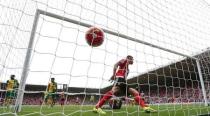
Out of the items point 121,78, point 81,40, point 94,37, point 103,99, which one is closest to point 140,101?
point 121,78

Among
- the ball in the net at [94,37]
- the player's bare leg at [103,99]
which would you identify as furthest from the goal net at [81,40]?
the player's bare leg at [103,99]

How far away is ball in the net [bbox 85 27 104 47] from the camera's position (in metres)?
4.88

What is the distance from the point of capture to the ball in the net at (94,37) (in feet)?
16.0

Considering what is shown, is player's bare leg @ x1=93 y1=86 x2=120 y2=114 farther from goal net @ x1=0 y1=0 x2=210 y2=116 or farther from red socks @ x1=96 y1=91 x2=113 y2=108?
goal net @ x1=0 y1=0 x2=210 y2=116

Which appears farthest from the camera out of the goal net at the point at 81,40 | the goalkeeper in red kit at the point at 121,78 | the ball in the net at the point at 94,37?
the goalkeeper in red kit at the point at 121,78

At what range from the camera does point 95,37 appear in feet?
16.0

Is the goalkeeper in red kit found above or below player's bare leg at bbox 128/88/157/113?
above

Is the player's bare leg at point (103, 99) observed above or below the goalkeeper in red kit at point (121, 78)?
below

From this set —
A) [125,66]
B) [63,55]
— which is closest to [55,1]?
[63,55]

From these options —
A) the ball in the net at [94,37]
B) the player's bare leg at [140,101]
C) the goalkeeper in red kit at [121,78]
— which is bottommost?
the player's bare leg at [140,101]

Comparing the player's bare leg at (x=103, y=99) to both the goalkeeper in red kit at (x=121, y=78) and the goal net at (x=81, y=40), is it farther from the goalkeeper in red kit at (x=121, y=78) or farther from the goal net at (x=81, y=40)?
the goal net at (x=81, y=40)

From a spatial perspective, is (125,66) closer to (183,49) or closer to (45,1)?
(45,1)

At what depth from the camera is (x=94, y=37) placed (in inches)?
192

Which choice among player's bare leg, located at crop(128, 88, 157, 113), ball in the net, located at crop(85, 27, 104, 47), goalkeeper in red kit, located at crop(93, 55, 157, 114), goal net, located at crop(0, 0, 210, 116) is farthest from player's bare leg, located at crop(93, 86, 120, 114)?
ball in the net, located at crop(85, 27, 104, 47)
